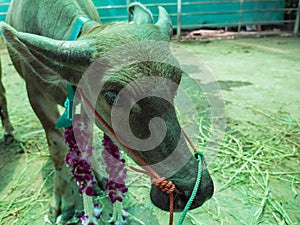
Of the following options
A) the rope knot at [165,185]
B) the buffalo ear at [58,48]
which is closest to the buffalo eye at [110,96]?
the buffalo ear at [58,48]

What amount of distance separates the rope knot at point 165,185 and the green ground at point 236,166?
37.4 inches

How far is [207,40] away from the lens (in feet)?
31.8

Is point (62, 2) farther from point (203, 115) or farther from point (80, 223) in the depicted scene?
point (203, 115)

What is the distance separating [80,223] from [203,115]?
7.32ft

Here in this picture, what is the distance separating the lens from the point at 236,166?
9.45ft

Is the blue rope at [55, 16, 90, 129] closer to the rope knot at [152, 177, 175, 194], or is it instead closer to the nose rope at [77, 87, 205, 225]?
the nose rope at [77, 87, 205, 225]

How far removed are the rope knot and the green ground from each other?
95 centimetres

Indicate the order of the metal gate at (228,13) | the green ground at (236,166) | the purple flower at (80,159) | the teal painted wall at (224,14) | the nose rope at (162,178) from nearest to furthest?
the nose rope at (162,178)
the purple flower at (80,159)
the green ground at (236,166)
the metal gate at (228,13)
the teal painted wall at (224,14)

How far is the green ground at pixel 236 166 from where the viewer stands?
232 cm

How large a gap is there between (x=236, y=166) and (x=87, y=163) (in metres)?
1.53

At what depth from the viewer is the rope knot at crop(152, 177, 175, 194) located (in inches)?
53.9

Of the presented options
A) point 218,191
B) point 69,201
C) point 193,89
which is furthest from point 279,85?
point 69,201

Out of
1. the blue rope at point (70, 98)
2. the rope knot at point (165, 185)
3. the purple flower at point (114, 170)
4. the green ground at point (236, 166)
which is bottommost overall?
the green ground at point (236, 166)

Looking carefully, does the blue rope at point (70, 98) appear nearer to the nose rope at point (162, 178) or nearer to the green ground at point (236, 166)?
the nose rope at point (162, 178)
